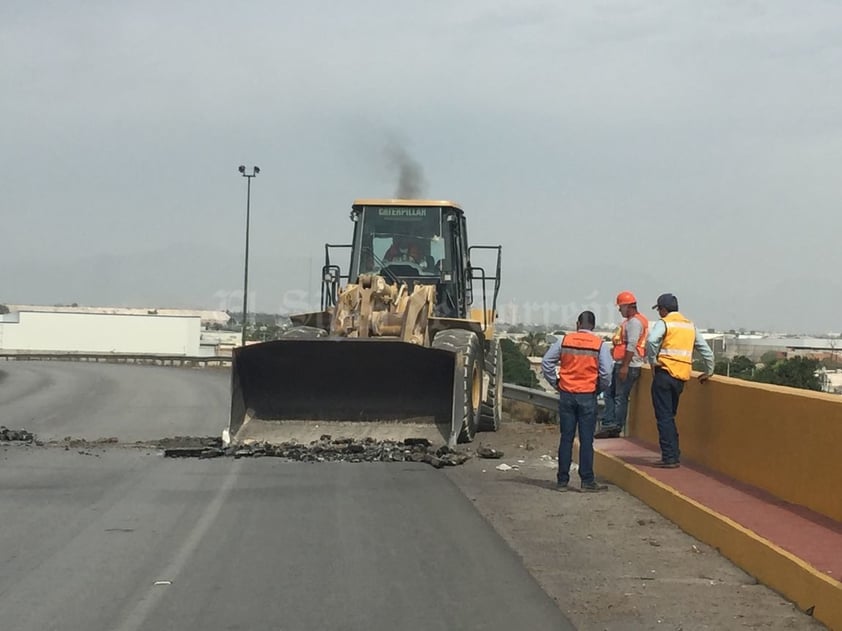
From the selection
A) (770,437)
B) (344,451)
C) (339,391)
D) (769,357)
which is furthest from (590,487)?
(769,357)

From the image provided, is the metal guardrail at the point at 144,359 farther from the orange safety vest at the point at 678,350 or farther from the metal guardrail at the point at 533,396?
the orange safety vest at the point at 678,350

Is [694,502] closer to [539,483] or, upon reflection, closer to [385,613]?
[539,483]

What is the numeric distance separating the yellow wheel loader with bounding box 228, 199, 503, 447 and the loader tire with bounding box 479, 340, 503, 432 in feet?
0.11

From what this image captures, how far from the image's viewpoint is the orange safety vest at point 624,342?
12812mm

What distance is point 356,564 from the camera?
274 inches

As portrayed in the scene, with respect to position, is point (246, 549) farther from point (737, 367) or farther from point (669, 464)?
point (737, 367)

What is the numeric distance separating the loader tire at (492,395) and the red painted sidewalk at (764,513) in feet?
15.4

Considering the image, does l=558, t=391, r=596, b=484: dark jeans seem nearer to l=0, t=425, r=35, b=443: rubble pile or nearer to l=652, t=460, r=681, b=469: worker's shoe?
l=652, t=460, r=681, b=469: worker's shoe

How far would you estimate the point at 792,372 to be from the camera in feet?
62.5

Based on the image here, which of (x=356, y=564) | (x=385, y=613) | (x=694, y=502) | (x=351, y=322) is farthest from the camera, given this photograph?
(x=351, y=322)

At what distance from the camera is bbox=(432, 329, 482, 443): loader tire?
13.7 meters

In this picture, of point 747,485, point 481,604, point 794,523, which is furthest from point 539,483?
point 481,604

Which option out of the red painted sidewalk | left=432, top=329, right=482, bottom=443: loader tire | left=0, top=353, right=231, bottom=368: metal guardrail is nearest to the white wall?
left=0, top=353, right=231, bottom=368: metal guardrail

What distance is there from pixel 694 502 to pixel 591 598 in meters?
2.45
